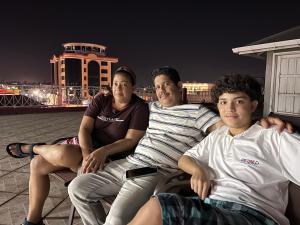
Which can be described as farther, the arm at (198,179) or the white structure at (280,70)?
the white structure at (280,70)

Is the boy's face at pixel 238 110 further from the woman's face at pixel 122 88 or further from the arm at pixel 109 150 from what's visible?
the woman's face at pixel 122 88

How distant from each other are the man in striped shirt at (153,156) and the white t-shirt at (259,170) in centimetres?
41

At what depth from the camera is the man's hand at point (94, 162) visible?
204cm

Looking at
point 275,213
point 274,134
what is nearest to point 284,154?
point 274,134

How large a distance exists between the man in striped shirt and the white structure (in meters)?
4.36

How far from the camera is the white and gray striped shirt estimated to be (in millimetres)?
1965

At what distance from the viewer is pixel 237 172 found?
1.42 m

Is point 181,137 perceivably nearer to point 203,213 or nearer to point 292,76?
point 203,213

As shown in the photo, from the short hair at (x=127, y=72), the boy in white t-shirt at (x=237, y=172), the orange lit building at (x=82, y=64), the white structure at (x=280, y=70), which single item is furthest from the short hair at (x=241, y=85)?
the orange lit building at (x=82, y=64)

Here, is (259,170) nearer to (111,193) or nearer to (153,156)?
(153,156)

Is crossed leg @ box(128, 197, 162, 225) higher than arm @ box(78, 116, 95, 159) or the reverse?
the reverse

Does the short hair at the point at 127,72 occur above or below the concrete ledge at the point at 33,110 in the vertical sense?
above

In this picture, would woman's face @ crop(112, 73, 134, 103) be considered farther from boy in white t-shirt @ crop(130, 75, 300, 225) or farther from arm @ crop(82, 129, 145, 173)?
boy in white t-shirt @ crop(130, 75, 300, 225)

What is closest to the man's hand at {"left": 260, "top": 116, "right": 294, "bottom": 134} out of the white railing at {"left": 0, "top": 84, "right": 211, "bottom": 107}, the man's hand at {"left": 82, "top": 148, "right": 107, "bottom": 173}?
the man's hand at {"left": 82, "top": 148, "right": 107, "bottom": 173}
